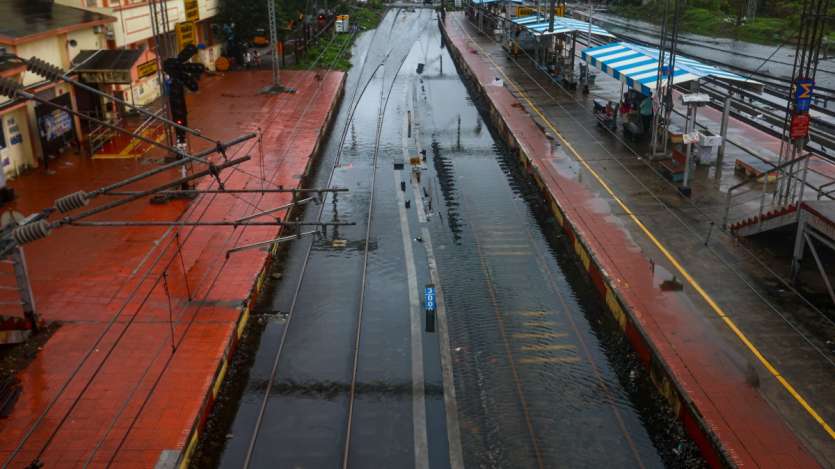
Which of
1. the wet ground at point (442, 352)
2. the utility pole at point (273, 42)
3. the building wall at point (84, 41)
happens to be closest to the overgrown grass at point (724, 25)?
the utility pole at point (273, 42)

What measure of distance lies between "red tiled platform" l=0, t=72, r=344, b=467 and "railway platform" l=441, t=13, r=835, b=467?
7.41 m

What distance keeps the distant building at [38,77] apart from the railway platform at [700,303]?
14882 mm

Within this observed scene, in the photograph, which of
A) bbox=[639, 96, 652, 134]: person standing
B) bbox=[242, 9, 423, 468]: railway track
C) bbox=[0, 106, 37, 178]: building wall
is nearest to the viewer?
bbox=[242, 9, 423, 468]: railway track

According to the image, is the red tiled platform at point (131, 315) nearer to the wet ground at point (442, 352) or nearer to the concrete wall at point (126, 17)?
the wet ground at point (442, 352)

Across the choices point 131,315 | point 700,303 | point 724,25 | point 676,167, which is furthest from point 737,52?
point 131,315

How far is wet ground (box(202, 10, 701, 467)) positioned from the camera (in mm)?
11625

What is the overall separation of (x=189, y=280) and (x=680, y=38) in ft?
169

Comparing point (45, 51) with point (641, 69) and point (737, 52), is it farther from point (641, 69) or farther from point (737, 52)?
point (737, 52)

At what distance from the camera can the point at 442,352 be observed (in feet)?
46.4

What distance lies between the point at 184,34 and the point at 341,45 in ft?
57.1

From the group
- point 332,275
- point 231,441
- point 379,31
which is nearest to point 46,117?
point 332,275

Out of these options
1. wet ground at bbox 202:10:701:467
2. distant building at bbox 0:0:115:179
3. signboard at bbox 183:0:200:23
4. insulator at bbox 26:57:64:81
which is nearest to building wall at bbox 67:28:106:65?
distant building at bbox 0:0:115:179

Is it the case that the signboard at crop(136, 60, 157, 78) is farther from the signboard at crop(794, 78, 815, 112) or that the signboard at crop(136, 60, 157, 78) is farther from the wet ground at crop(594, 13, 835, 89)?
the wet ground at crop(594, 13, 835, 89)

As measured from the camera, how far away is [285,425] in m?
12.1
